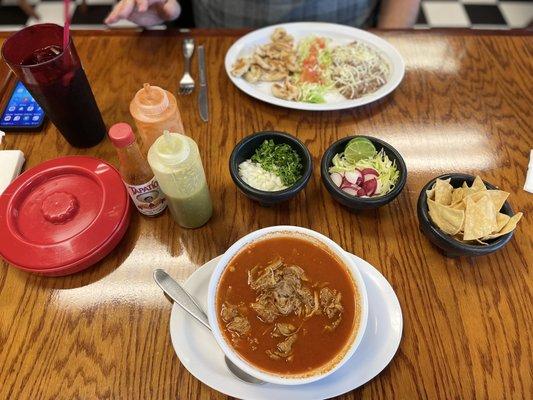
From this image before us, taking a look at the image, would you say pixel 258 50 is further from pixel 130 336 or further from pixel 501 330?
pixel 501 330

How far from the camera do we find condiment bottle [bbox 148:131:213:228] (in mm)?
1175

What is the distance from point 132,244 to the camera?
4.68ft

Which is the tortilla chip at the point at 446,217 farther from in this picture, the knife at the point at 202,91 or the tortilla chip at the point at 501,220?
the knife at the point at 202,91

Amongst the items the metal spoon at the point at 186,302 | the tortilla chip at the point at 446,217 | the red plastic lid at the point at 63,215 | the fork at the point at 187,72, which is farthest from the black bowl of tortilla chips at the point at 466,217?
the fork at the point at 187,72

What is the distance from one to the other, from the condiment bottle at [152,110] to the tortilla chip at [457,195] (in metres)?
0.97

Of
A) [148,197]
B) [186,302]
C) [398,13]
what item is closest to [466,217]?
[186,302]

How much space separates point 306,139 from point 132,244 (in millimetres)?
808

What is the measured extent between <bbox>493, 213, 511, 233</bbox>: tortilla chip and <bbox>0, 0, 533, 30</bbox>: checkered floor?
3.40m

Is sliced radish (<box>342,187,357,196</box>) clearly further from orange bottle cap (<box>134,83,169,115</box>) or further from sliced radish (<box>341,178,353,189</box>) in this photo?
orange bottle cap (<box>134,83,169,115</box>)

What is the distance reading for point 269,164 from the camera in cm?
147

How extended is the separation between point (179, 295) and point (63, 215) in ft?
1.63

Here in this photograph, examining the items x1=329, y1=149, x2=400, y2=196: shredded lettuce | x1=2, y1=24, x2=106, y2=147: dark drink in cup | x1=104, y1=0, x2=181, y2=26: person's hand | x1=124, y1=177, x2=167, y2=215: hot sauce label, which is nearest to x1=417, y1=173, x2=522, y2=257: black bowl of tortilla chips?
x1=329, y1=149, x2=400, y2=196: shredded lettuce

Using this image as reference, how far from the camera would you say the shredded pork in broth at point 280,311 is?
1.11m

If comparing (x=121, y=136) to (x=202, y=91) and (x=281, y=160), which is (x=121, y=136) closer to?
(x=281, y=160)
